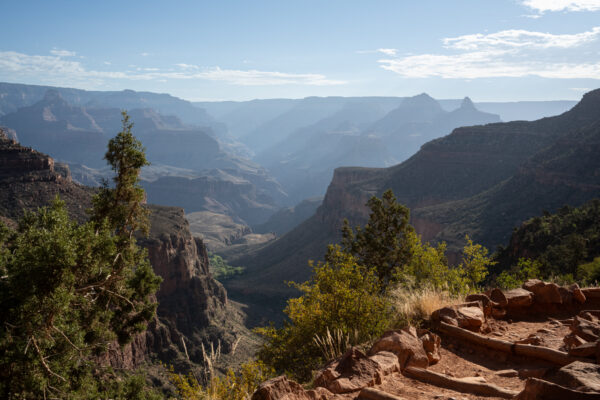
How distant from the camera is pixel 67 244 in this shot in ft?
28.3

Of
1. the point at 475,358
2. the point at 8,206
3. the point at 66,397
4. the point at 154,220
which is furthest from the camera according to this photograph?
the point at 154,220

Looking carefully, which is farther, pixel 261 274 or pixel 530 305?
pixel 261 274

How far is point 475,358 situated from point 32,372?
32.9ft

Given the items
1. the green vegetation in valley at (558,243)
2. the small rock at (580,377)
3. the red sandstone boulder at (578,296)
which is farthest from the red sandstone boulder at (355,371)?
the green vegetation in valley at (558,243)

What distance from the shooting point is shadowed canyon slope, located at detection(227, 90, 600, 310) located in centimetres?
6425

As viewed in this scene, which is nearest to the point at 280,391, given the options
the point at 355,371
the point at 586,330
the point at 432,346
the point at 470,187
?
the point at 355,371

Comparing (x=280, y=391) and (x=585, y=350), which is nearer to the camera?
(x=280, y=391)

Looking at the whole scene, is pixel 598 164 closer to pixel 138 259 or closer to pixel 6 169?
pixel 138 259

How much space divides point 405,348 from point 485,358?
1.90m

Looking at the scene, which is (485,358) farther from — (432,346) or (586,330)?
(586,330)

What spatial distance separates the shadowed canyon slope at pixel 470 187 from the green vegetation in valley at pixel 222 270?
3.63 meters

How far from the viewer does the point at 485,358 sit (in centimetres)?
774

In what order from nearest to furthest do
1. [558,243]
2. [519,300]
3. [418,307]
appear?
1. [418,307]
2. [519,300]
3. [558,243]

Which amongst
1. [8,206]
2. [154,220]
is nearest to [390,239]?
[8,206]
